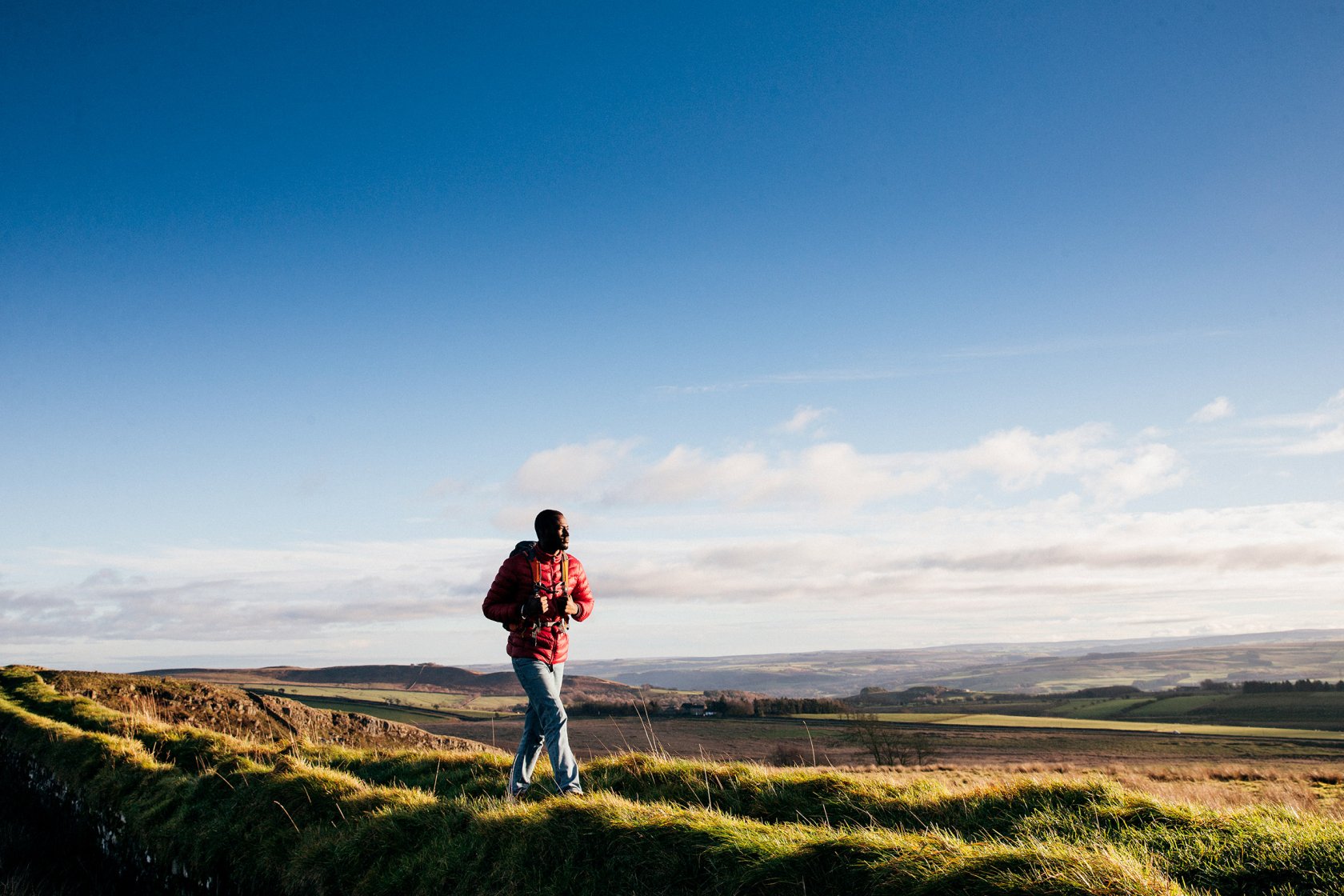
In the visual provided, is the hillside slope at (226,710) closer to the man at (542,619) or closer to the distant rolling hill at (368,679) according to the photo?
the man at (542,619)

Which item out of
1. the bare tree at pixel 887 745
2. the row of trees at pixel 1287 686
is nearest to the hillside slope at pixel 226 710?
the bare tree at pixel 887 745

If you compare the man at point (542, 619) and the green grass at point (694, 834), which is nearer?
the green grass at point (694, 834)

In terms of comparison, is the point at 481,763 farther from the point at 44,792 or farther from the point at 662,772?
the point at 44,792

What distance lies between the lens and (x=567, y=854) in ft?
18.7

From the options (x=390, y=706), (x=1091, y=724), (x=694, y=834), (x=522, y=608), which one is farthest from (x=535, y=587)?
(x=1091, y=724)

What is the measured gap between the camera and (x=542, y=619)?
7.70m

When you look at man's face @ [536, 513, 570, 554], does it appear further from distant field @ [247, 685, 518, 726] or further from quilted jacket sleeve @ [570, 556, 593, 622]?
distant field @ [247, 685, 518, 726]

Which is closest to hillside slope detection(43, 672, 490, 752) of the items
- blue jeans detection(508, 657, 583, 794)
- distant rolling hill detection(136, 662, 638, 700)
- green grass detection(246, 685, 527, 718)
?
blue jeans detection(508, 657, 583, 794)

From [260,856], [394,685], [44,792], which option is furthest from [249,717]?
[394,685]

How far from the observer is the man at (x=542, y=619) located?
771cm

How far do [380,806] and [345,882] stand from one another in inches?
42.1

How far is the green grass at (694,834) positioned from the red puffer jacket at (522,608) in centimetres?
143

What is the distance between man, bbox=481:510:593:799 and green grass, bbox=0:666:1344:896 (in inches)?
27.4

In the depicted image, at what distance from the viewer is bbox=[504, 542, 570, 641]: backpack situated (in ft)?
25.3
